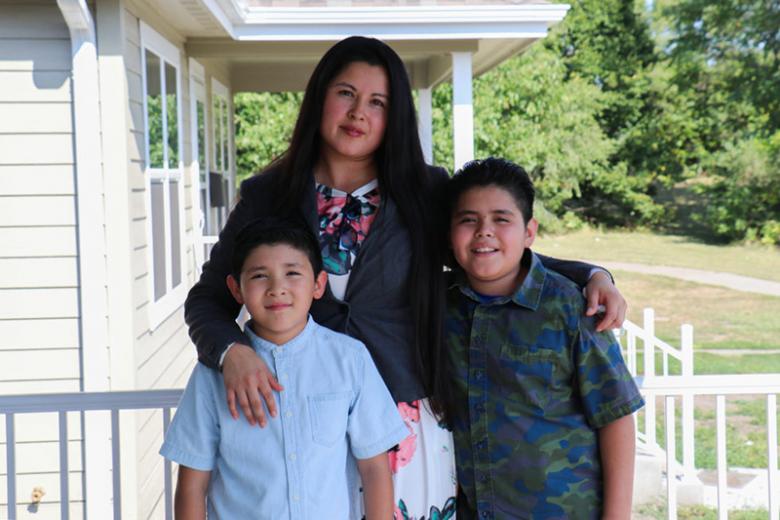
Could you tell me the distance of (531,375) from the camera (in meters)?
1.92

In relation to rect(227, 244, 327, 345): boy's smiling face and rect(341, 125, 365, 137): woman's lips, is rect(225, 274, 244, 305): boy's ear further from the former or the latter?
rect(341, 125, 365, 137): woman's lips

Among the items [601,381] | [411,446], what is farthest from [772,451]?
[411,446]

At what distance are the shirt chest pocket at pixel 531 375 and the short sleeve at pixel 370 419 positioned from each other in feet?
0.75

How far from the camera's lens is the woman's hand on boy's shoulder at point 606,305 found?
6.19 feet

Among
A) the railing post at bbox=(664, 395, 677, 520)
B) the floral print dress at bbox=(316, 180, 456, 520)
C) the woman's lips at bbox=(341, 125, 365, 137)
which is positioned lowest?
the railing post at bbox=(664, 395, 677, 520)

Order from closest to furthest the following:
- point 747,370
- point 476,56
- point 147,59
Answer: point 147,59 → point 476,56 → point 747,370

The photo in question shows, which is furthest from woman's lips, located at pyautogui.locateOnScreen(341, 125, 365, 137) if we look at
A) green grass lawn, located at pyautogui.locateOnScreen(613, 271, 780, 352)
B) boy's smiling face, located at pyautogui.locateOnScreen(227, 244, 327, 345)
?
green grass lawn, located at pyautogui.locateOnScreen(613, 271, 780, 352)

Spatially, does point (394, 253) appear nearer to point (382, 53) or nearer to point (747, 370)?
point (382, 53)

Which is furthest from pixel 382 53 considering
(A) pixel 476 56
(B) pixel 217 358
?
(A) pixel 476 56

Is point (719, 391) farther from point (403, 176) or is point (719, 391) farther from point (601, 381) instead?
point (403, 176)

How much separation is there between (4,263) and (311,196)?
2838 mm

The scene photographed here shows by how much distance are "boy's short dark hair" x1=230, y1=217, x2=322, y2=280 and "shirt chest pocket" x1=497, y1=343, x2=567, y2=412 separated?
1.36 feet

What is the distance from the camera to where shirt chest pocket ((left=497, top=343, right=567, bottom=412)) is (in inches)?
75.2

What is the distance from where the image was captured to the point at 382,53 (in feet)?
6.60
